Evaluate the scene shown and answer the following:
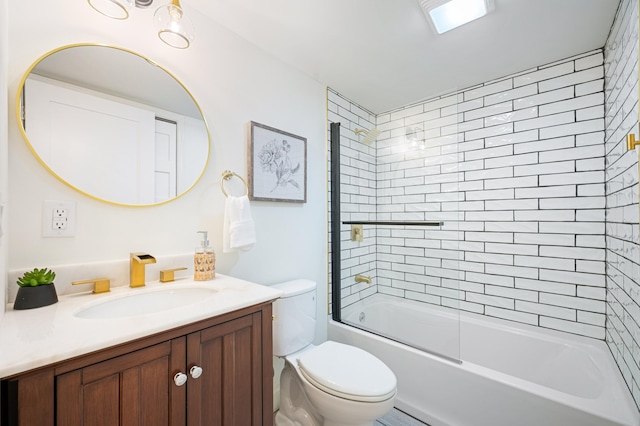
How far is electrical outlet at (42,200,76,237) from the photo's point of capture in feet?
3.36

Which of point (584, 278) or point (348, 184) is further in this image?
point (348, 184)

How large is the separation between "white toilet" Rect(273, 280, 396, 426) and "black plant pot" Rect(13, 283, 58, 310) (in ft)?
3.05

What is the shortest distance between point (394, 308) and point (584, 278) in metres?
1.32

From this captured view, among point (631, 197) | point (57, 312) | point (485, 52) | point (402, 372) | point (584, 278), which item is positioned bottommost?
point (402, 372)

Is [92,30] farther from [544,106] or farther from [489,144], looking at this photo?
[544,106]

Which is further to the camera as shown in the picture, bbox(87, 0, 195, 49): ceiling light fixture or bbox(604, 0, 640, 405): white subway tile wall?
bbox(604, 0, 640, 405): white subway tile wall

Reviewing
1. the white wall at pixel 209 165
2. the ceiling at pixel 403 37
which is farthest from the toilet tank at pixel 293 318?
the ceiling at pixel 403 37

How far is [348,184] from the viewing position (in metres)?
2.36

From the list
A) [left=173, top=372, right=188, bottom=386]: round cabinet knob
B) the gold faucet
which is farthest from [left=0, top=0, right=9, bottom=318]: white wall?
[left=173, top=372, right=188, bottom=386]: round cabinet knob

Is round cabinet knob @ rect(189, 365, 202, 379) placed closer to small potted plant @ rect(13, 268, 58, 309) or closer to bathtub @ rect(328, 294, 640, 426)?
small potted plant @ rect(13, 268, 58, 309)

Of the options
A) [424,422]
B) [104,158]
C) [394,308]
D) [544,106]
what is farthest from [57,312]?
[544,106]

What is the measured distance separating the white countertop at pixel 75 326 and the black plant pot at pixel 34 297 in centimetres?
2

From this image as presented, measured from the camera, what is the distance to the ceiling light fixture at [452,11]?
4.57 ft

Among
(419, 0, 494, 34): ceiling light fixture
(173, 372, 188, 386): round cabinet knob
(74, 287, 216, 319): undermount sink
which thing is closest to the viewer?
(173, 372, 188, 386): round cabinet knob
